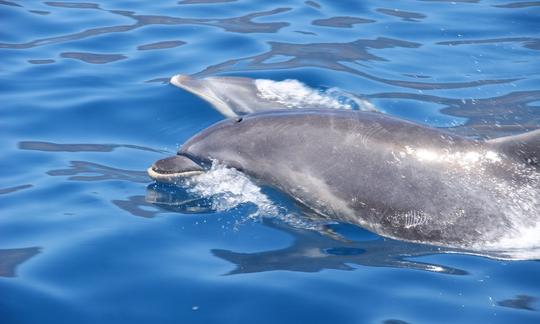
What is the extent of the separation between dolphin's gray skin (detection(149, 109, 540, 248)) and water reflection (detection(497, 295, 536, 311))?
2.84ft

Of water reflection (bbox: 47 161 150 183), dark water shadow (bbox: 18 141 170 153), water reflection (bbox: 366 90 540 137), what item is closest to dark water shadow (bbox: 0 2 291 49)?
water reflection (bbox: 366 90 540 137)

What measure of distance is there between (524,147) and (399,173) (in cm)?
103

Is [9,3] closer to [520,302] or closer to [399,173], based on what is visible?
[399,173]

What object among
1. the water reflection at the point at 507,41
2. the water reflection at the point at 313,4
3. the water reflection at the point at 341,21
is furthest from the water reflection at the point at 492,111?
the water reflection at the point at 313,4

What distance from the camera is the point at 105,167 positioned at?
9406 mm

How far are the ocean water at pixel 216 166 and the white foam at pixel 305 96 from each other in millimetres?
166

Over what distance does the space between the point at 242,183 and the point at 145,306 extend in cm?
207

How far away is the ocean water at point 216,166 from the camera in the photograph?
6.54 m

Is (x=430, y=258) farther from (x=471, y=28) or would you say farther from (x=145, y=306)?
(x=471, y=28)

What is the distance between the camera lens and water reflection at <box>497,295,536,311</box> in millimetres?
6359

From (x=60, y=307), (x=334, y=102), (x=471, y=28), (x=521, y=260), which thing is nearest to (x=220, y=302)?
(x=60, y=307)

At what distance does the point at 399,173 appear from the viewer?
7570 mm

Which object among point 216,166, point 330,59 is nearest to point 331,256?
point 216,166

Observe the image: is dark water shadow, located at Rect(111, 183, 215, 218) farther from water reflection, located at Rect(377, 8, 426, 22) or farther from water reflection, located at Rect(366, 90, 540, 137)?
water reflection, located at Rect(377, 8, 426, 22)
